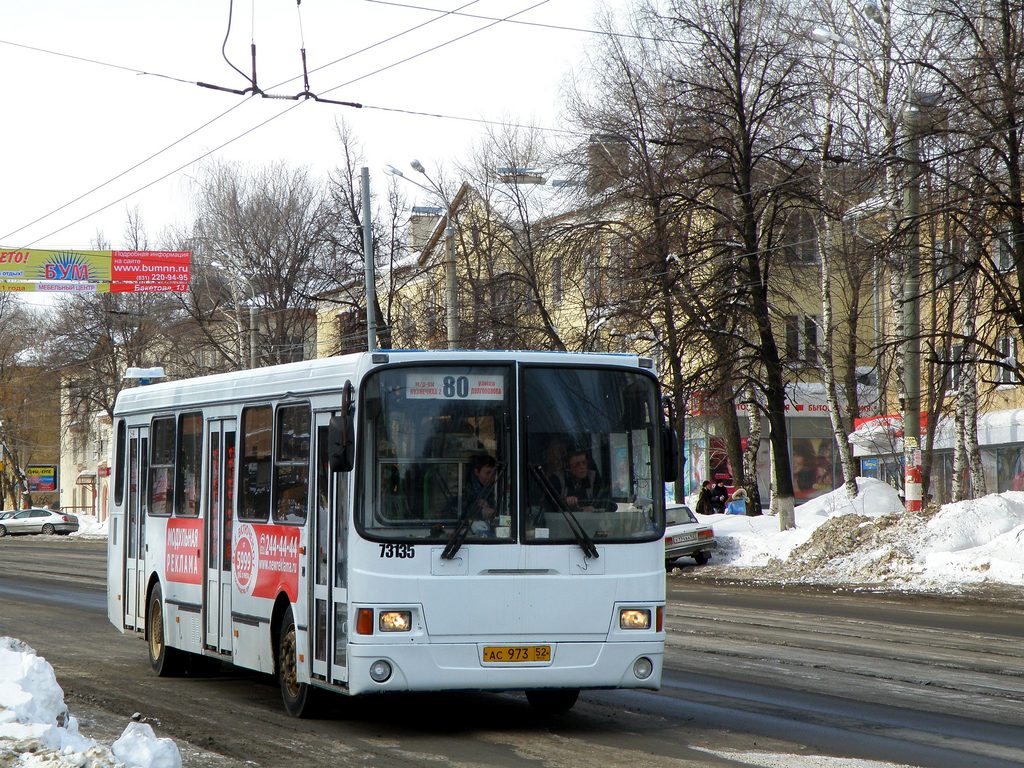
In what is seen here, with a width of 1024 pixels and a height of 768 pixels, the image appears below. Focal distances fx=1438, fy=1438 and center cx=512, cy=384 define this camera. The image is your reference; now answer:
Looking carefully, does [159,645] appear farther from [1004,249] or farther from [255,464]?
[1004,249]

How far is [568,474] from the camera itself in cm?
925

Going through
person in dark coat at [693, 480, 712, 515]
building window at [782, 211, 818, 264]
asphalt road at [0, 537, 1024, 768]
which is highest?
building window at [782, 211, 818, 264]

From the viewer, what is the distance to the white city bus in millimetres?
8906

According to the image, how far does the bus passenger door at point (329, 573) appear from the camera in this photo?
916cm

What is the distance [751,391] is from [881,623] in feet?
57.9

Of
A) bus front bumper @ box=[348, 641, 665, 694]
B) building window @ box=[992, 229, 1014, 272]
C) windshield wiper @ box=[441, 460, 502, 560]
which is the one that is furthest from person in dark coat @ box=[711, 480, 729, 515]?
windshield wiper @ box=[441, 460, 502, 560]

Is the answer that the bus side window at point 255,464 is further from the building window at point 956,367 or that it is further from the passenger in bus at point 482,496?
the building window at point 956,367

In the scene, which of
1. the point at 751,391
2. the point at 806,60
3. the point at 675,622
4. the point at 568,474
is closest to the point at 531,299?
the point at 751,391

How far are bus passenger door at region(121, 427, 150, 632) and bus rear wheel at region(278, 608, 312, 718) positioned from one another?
3788 mm

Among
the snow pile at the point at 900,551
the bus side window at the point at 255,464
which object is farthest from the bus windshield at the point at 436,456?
the snow pile at the point at 900,551

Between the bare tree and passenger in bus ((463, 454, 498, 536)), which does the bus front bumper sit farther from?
the bare tree

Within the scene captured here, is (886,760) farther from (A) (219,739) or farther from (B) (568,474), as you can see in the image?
(A) (219,739)

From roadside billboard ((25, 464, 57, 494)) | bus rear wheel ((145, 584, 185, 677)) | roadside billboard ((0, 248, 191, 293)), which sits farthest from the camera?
roadside billboard ((25, 464, 57, 494))

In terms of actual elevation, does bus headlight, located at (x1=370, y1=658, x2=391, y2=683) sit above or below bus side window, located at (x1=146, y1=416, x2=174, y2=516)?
below
